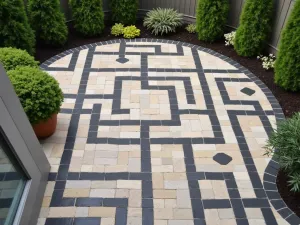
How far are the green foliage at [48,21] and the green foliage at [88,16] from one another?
452 millimetres

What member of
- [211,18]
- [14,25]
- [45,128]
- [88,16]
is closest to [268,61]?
[211,18]

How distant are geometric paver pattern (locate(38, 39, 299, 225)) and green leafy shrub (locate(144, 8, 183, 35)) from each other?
0.96 metres

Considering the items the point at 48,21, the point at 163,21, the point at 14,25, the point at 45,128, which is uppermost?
the point at 14,25

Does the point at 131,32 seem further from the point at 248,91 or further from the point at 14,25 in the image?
the point at 248,91

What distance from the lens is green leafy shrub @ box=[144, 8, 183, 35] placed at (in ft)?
23.5

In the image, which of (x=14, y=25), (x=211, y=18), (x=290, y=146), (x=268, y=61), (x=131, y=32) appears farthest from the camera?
(x=131, y=32)

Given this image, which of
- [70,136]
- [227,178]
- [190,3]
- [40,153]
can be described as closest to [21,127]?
[40,153]

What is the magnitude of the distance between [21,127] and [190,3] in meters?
5.58

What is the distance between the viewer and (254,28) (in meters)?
5.95

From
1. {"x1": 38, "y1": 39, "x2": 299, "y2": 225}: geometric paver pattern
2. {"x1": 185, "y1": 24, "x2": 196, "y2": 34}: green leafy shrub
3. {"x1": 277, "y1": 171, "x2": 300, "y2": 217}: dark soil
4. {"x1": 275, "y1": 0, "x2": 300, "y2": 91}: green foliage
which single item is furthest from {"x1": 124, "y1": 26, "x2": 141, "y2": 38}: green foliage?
{"x1": 277, "y1": 171, "x2": 300, "y2": 217}: dark soil

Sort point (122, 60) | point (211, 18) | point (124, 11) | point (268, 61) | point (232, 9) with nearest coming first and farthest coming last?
1. point (268, 61)
2. point (122, 60)
3. point (211, 18)
4. point (232, 9)
5. point (124, 11)

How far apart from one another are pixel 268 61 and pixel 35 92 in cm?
449

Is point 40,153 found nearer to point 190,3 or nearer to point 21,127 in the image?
point 21,127

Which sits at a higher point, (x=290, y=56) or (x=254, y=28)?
(x=254, y=28)
